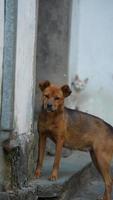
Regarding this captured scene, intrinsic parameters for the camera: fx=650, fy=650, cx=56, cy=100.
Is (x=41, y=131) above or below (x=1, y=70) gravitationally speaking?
below

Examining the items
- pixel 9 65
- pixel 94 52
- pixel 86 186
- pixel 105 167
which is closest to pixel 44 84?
pixel 9 65

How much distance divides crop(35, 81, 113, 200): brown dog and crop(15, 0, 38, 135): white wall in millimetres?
204

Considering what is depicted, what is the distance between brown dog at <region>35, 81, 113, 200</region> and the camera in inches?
287

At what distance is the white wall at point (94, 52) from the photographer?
9844 millimetres

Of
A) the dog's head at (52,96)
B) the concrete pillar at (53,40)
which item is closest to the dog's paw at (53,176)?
the dog's head at (52,96)

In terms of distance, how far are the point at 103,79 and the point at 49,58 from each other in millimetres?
1108

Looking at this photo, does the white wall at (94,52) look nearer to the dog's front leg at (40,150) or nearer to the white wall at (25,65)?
the white wall at (25,65)

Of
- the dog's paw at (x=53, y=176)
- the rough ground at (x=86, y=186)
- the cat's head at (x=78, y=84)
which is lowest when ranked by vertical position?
the rough ground at (x=86, y=186)

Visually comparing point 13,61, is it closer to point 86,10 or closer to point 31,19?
point 31,19

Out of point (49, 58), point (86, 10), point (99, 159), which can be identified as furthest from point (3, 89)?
point (86, 10)

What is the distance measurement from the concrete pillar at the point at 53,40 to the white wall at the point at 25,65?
1.66 metres

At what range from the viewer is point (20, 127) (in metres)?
7.27

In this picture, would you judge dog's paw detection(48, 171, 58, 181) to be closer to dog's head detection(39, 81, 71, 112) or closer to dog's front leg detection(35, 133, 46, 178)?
dog's front leg detection(35, 133, 46, 178)

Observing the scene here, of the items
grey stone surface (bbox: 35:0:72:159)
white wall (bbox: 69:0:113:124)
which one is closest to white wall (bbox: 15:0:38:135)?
grey stone surface (bbox: 35:0:72:159)
